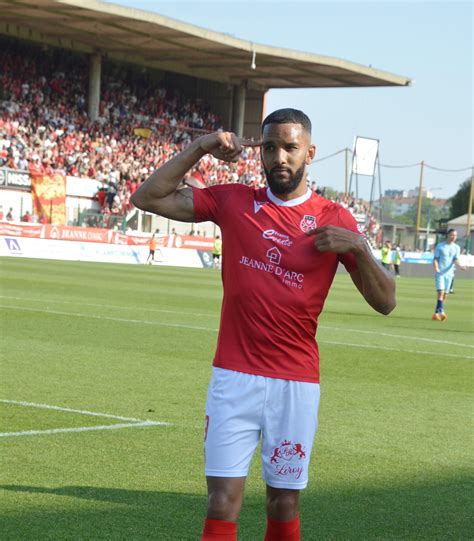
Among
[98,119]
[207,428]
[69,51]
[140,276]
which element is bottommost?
[140,276]

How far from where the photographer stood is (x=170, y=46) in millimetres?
64375

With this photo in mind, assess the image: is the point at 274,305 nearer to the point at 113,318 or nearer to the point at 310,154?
the point at 310,154

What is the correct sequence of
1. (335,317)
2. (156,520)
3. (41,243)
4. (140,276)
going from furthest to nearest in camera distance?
(41,243) → (140,276) → (335,317) → (156,520)

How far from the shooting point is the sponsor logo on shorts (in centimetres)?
499

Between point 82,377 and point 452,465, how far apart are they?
504 cm

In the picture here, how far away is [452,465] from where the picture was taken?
876cm

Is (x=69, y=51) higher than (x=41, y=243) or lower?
higher

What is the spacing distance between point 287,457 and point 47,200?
46449 millimetres

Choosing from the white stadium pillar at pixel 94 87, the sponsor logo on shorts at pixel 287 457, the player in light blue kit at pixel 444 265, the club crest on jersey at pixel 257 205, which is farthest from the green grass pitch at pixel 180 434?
the white stadium pillar at pixel 94 87

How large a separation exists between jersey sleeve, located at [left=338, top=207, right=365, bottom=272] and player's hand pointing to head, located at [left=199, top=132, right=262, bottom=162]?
0.53 metres

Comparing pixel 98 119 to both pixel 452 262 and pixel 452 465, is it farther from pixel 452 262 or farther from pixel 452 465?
pixel 452 465

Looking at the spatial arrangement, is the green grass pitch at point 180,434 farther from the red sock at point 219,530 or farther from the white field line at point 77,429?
the red sock at point 219,530

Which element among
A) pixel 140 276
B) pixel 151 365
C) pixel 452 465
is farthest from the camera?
pixel 140 276

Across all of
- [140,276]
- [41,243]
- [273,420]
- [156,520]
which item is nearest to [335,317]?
[140,276]
